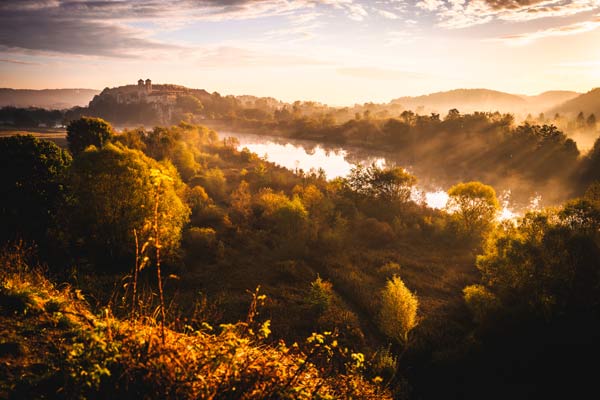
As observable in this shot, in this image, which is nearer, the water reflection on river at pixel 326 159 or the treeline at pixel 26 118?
the water reflection on river at pixel 326 159

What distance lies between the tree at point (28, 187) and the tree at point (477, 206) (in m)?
42.4

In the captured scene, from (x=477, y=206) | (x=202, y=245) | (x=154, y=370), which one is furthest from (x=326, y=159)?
(x=154, y=370)

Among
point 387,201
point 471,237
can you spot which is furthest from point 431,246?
point 387,201

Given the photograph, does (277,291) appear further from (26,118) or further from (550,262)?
(26,118)

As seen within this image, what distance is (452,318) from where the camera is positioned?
1032 inches

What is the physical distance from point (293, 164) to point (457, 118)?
190 feet

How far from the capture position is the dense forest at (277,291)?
5.75 m

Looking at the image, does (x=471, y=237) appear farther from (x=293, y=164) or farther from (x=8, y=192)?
(x=293, y=164)

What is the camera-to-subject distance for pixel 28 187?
23594 mm

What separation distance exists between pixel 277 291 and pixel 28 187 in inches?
786

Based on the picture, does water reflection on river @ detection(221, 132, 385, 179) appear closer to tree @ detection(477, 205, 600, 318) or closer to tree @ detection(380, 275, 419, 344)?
tree @ detection(477, 205, 600, 318)

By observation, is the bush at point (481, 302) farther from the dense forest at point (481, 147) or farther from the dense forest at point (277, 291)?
the dense forest at point (481, 147)

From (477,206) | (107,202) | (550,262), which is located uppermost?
(107,202)

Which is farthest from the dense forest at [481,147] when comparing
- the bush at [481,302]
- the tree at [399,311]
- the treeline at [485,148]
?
the tree at [399,311]
